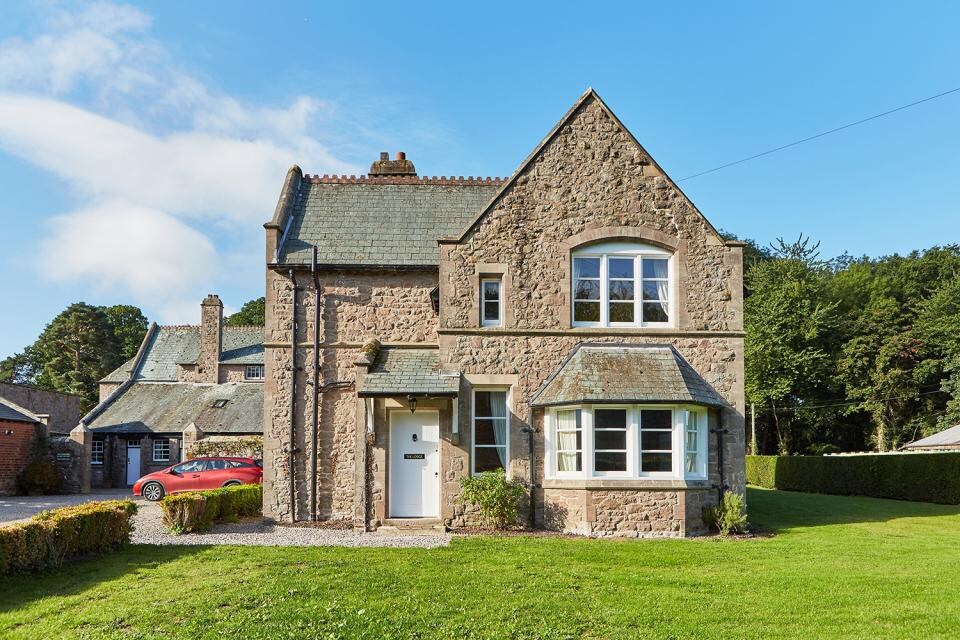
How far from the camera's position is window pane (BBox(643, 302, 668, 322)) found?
1798 centimetres

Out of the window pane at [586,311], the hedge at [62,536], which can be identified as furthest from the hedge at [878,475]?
the hedge at [62,536]

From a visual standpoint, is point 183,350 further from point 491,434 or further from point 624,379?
point 624,379

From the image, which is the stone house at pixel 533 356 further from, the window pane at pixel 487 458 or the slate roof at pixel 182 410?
the slate roof at pixel 182 410

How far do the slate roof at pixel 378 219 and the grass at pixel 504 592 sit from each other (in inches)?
306

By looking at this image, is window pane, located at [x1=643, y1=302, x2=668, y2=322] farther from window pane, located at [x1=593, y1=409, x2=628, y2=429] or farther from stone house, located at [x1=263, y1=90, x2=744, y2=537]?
window pane, located at [x1=593, y1=409, x2=628, y2=429]

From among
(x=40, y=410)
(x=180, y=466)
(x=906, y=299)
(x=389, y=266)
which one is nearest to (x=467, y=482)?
(x=389, y=266)

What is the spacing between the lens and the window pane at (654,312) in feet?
59.0

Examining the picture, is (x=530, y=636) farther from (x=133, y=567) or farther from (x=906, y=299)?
(x=906, y=299)

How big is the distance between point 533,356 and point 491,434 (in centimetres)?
202

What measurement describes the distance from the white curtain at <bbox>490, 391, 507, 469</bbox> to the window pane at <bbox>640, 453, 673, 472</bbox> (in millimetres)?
3126

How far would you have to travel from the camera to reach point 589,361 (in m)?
17.1

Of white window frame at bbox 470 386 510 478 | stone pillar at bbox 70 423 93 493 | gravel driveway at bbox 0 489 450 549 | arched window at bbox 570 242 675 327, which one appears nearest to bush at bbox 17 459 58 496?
stone pillar at bbox 70 423 93 493

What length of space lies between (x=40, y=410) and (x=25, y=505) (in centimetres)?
1684

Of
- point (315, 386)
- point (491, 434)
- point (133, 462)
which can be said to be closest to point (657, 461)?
point (491, 434)
